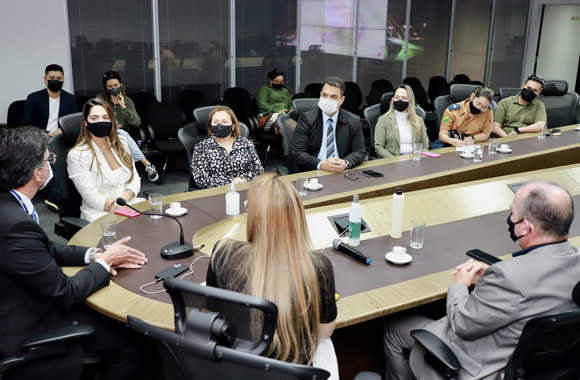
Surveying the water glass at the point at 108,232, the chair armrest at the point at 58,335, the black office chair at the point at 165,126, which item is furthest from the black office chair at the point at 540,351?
the black office chair at the point at 165,126

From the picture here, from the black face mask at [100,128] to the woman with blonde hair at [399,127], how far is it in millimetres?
2523

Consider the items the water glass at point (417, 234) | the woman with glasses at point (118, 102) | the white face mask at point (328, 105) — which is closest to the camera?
the water glass at point (417, 234)

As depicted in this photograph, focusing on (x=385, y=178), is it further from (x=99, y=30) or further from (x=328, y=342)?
(x=99, y=30)

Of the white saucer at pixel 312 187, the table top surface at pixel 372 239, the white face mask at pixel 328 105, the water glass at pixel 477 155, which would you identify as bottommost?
the table top surface at pixel 372 239

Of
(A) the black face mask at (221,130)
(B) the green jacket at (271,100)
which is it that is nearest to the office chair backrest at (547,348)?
(A) the black face mask at (221,130)

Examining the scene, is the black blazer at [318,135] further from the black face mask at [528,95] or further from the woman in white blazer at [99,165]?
the black face mask at [528,95]

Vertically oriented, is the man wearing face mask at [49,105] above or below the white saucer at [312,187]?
above

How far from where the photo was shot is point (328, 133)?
4.70m

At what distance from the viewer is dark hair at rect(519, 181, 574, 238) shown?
7.05 feet

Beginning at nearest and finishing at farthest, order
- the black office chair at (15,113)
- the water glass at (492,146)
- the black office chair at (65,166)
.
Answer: the black office chair at (65,166)
the water glass at (492,146)
the black office chair at (15,113)

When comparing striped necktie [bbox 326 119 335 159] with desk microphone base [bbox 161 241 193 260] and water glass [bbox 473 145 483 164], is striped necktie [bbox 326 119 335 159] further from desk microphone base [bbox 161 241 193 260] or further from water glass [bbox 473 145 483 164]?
desk microphone base [bbox 161 241 193 260]

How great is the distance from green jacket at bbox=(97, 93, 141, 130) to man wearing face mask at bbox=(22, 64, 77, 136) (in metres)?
0.45

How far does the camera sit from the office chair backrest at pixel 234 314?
1456 mm

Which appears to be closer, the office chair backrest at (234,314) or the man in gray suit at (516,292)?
the office chair backrest at (234,314)
